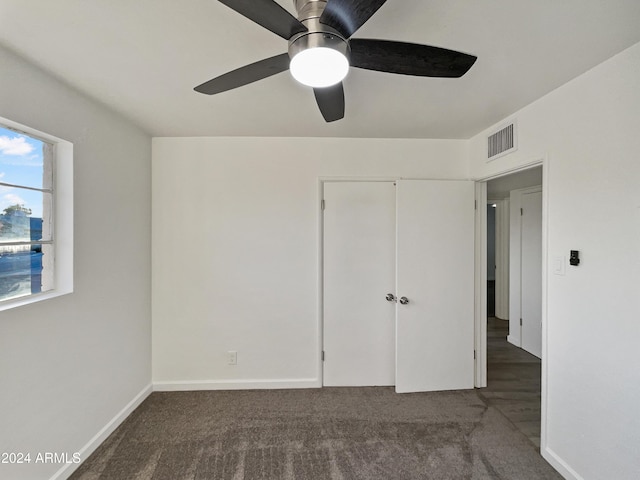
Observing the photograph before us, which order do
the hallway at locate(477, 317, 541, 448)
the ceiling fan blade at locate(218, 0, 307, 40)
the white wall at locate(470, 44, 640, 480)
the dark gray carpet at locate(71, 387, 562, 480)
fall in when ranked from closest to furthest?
the ceiling fan blade at locate(218, 0, 307, 40) → the white wall at locate(470, 44, 640, 480) → the dark gray carpet at locate(71, 387, 562, 480) → the hallway at locate(477, 317, 541, 448)

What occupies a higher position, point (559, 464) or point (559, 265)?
point (559, 265)

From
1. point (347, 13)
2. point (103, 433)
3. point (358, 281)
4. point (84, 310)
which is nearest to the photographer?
point (347, 13)

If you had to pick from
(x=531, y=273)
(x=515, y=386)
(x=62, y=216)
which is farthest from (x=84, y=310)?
(x=531, y=273)

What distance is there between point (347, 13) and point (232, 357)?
8.86 ft

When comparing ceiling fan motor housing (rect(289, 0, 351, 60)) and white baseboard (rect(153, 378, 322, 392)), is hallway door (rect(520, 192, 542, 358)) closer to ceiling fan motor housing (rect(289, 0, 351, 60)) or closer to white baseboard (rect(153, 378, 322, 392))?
white baseboard (rect(153, 378, 322, 392))

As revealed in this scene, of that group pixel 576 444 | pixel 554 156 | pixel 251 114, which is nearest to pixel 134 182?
pixel 251 114

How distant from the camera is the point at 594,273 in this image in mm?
1536

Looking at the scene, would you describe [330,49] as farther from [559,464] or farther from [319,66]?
[559,464]

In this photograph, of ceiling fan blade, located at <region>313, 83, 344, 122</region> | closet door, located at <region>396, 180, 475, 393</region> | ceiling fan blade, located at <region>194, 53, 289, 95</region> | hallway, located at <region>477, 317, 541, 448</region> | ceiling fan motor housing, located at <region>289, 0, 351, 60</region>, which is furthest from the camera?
closet door, located at <region>396, 180, 475, 393</region>

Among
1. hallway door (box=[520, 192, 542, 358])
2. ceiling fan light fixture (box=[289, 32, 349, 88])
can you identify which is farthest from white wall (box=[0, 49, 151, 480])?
hallway door (box=[520, 192, 542, 358])

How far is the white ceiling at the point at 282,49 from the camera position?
1151mm

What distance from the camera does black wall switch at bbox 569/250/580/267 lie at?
5.32ft

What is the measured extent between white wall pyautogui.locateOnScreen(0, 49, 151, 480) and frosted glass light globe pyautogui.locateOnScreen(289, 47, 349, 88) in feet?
4.95

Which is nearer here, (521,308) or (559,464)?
(559,464)
